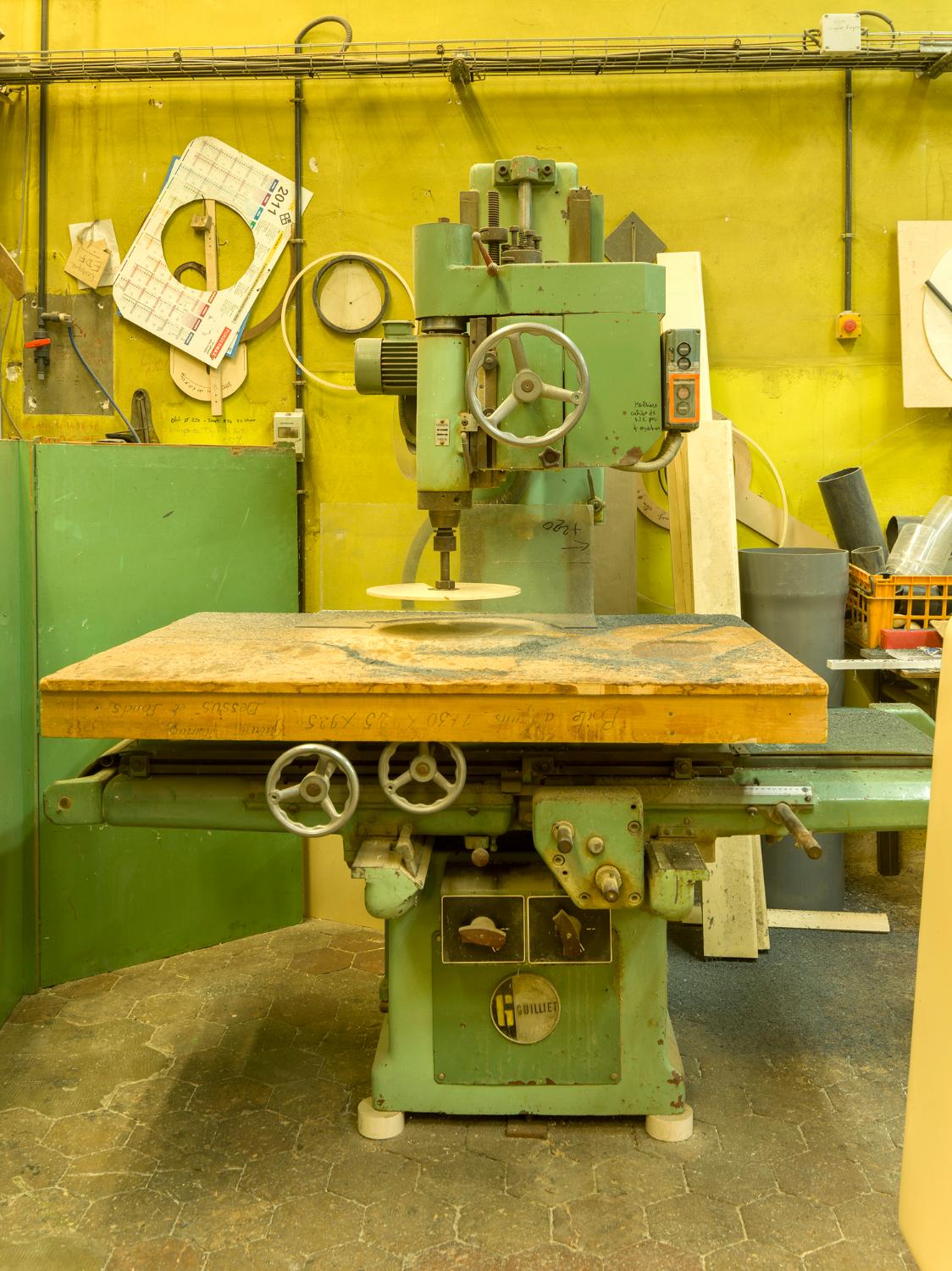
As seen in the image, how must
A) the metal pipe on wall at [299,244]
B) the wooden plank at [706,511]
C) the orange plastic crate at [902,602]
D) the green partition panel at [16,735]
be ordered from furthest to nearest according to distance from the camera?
the metal pipe on wall at [299,244], the wooden plank at [706,511], the orange plastic crate at [902,602], the green partition panel at [16,735]

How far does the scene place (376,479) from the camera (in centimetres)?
303

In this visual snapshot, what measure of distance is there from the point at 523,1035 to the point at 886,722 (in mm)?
834

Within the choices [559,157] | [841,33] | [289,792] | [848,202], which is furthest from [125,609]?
[841,33]

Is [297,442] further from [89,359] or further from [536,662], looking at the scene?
[536,662]

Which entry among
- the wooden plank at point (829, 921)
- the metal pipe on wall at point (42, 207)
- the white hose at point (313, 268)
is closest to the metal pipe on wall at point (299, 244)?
the white hose at point (313, 268)

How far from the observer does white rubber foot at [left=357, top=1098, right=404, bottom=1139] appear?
1.93 meters

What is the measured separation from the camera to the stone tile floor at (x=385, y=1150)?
65.6 inches

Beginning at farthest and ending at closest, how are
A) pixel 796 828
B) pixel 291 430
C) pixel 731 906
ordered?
pixel 291 430
pixel 731 906
pixel 796 828

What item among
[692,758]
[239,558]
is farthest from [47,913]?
[692,758]

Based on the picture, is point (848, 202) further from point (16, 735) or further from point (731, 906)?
point (16, 735)

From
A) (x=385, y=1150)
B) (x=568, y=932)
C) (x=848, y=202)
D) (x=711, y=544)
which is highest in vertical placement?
(x=848, y=202)

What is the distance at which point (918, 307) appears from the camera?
295cm

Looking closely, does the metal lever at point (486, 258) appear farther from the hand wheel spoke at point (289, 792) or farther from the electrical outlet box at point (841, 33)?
the electrical outlet box at point (841, 33)

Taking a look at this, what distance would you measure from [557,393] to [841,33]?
1.81m
